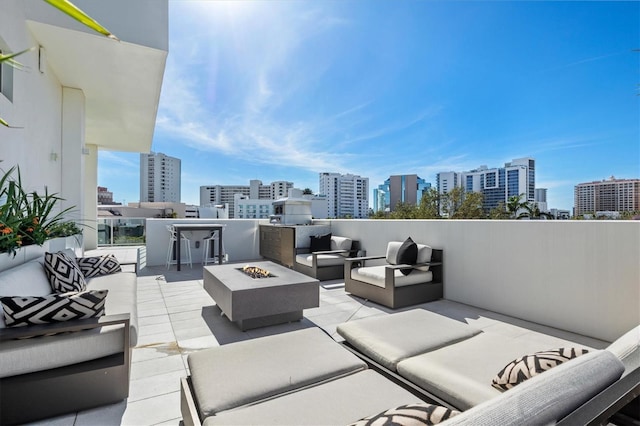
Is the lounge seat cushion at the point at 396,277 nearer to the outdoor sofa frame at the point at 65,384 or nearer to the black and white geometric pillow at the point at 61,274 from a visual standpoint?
→ the outdoor sofa frame at the point at 65,384

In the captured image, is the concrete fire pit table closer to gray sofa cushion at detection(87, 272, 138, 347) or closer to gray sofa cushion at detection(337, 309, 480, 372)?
gray sofa cushion at detection(87, 272, 138, 347)

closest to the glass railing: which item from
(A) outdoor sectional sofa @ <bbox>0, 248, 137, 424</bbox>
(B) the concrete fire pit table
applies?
(B) the concrete fire pit table

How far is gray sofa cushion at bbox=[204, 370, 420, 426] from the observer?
1.13 meters

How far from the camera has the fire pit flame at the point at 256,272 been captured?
3.64 metres

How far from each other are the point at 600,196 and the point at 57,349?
2152 centimetres

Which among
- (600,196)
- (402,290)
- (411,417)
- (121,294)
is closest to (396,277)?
(402,290)

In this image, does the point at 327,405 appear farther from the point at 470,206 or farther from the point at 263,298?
the point at 470,206

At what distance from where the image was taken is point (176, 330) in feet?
10.2

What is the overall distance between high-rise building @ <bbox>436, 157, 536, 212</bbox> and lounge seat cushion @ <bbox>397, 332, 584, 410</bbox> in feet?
115

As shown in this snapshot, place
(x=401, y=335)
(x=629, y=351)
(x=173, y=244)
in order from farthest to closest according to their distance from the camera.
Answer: (x=173, y=244) → (x=401, y=335) → (x=629, y=351)

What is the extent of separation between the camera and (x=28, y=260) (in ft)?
9.12

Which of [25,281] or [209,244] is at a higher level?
[25,281]

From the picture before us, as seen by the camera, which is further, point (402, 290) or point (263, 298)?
point (402, 290)

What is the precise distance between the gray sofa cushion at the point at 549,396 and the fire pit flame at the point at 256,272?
123 inches
